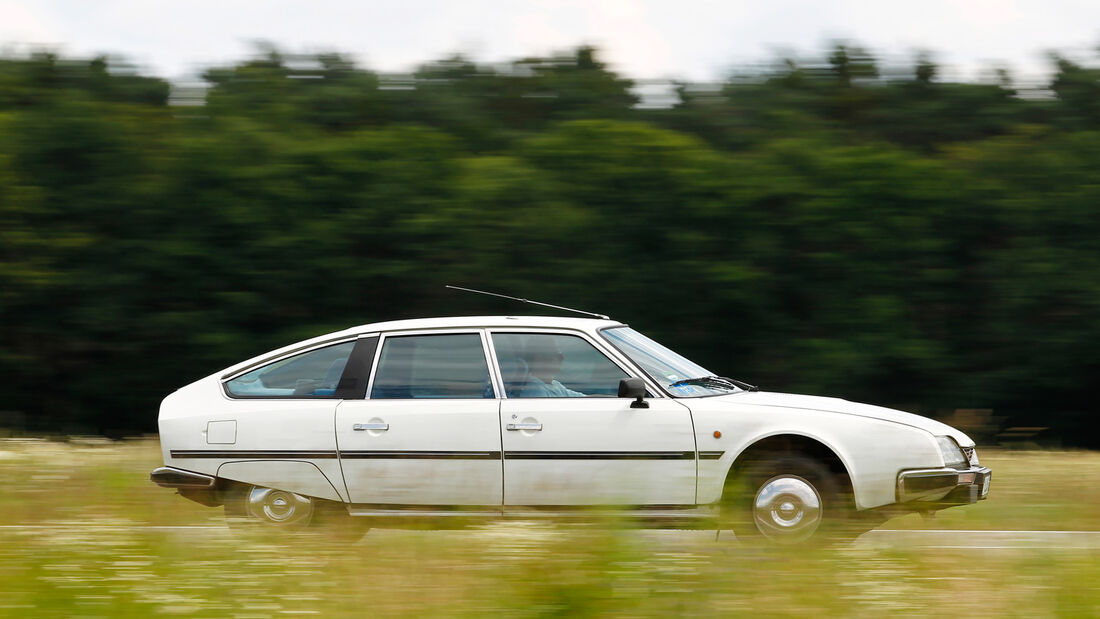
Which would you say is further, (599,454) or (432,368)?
(432,368)

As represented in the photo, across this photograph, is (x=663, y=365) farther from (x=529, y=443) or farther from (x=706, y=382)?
(x=529, y=443)

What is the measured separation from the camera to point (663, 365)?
701cm

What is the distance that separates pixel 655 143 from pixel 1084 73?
6911mm

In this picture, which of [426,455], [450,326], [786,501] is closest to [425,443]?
[426,455]

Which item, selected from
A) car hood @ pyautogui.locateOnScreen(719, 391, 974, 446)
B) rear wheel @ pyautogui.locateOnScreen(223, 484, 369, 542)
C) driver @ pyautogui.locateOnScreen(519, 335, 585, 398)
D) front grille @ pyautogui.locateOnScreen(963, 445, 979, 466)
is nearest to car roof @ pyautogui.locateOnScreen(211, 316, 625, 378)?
driver @ pyautogui.locateOnScreen(519, 335, 585, 398)

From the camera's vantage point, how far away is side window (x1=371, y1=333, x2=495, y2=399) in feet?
22.0

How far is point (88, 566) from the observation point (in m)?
5.25

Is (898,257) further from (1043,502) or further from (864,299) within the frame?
(1043,502)

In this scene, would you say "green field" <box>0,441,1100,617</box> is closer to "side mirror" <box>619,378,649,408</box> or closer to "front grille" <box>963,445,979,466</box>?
"side mirror" <box>619,378,649,408</box>

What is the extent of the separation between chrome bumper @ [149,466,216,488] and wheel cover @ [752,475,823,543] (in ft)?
10.4

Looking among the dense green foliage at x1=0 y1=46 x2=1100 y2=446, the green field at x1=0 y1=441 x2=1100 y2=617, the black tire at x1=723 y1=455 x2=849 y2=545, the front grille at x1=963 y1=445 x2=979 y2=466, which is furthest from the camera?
the dense green foliage at x1=0 y1=46 x2=1100 y2=446

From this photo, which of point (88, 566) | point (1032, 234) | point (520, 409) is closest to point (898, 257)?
point (1032, 234)

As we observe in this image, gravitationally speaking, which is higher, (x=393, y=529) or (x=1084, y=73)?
(x=1084, y=73)

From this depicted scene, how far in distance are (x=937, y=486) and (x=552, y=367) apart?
2.28 meters
